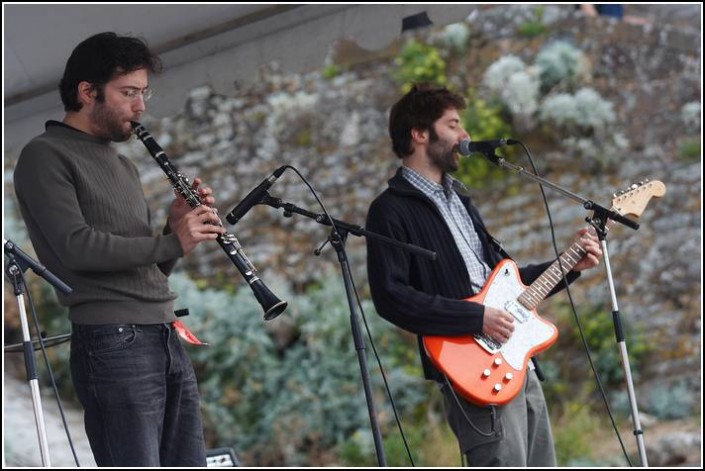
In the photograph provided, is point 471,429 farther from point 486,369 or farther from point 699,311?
point 699,311

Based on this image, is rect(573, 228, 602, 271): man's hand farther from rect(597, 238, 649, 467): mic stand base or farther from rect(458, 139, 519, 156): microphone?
rect(458, 139, 519, 156): microphone

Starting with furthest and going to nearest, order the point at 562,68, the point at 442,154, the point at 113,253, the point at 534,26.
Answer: the point at 534,26
the point at 562,68
the point at 442,154
the point at 113,253

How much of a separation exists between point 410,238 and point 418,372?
21.0 ft

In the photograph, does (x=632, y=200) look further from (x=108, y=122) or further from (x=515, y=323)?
(x=108, y=122)

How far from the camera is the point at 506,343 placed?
12.4 ft

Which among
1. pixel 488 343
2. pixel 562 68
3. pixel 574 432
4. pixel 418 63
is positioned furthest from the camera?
pixel 418 63

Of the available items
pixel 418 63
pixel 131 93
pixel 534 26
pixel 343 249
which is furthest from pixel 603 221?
pixel 418 63

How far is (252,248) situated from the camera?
11.2 m

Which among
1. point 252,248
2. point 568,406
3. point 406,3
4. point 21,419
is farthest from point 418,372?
point 406,3

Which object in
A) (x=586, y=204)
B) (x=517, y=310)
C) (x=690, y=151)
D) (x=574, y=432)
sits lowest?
(x=574, y=432)

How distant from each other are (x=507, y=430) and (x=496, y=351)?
26 cm

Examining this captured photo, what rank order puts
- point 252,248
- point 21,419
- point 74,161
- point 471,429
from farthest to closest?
point 252,248 → point 21,419 → point 471,429 → point 74,161

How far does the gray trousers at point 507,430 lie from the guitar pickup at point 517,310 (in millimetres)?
185

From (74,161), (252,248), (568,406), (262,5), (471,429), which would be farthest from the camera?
(252,248)
